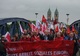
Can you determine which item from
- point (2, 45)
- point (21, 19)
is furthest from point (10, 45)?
point (21, 19)

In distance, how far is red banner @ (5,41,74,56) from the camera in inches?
648

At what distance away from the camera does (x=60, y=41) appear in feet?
60.2

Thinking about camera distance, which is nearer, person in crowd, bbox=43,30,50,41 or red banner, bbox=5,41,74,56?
red banner, bbox=5,41,74,56

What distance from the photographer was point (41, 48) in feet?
58.3

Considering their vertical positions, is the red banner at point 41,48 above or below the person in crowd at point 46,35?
below

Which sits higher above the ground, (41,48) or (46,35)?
(46,35)

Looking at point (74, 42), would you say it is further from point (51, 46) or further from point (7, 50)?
point (7, 50)

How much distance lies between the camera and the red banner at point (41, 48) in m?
16.5

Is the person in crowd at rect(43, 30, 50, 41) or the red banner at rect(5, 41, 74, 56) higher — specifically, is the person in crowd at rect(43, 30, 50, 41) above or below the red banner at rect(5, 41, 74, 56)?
above

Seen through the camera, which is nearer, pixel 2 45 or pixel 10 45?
pixel 2 45

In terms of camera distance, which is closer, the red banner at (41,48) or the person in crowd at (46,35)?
the red banner at (41,48)

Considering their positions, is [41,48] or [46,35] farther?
[46,35]

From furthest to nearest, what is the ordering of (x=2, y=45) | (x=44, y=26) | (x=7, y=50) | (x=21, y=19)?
1. (x=21, y=19)
2. (x=44, y=26)
3. (x=7, y=50)
4. (x=2, y=45)

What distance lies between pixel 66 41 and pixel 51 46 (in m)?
0.91
